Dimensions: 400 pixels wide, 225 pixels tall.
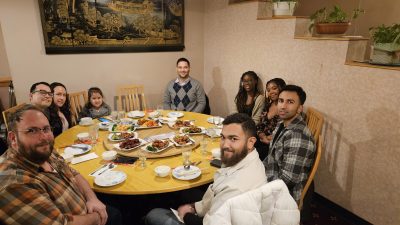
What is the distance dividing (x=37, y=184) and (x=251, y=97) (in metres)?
2.71

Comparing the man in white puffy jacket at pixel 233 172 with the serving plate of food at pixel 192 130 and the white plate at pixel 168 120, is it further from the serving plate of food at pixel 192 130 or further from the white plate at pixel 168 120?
the white plate at pixel 168 120

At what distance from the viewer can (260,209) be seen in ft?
3.81

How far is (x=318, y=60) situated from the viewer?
107 inches

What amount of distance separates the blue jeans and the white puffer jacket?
594 millimetres

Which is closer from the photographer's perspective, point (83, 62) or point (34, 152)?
point (34, 152)

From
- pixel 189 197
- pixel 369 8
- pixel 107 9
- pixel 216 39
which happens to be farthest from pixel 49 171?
pixel 369 8

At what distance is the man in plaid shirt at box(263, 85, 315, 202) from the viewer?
179cm

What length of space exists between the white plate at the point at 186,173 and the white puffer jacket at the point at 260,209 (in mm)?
656

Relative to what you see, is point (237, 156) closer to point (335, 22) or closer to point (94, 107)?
point (335, 22)

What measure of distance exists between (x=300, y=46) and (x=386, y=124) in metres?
1.18

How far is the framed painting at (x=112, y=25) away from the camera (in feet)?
11.5

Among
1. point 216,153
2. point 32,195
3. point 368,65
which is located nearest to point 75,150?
point 32,195

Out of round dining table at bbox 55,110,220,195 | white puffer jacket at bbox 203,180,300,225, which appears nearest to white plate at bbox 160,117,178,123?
round dining table at bbox 55,110,220,195

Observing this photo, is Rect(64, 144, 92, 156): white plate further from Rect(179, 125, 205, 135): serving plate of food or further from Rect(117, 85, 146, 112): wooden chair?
Rect(117, 85, 146, 112): wooden chair
